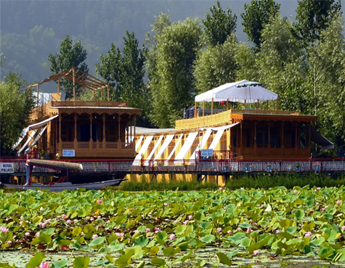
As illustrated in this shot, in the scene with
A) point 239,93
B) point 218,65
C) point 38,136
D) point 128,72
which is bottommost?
point 38,136

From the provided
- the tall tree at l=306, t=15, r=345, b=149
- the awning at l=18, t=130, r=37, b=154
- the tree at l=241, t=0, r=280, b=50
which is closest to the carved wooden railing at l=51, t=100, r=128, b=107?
the awning at l=18, t=130, r=37, b=154

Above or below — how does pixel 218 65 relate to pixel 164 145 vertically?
above

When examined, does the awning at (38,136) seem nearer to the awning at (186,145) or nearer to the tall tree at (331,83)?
the awning at (186,145)

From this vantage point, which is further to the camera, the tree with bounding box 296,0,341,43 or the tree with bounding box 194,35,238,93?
the tree with bounding box 194,35,238,93

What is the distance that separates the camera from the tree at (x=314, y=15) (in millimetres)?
60781

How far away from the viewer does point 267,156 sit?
1741 inches

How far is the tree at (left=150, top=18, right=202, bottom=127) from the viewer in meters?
73.1

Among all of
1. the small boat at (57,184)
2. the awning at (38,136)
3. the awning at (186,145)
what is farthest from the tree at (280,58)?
the small boat at (57,184)

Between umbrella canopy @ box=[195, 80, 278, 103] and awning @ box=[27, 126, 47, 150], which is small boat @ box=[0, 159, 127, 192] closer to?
awning @ box=[27, 126, 47, 150]

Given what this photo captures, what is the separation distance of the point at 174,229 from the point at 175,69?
59.4 metres

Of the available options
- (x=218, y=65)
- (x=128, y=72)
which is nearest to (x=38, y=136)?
(x=218, y=65)

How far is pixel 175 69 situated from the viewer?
241 ft

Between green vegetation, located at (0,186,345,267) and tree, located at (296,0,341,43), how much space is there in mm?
41210

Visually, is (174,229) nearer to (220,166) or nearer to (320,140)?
(220,166)
